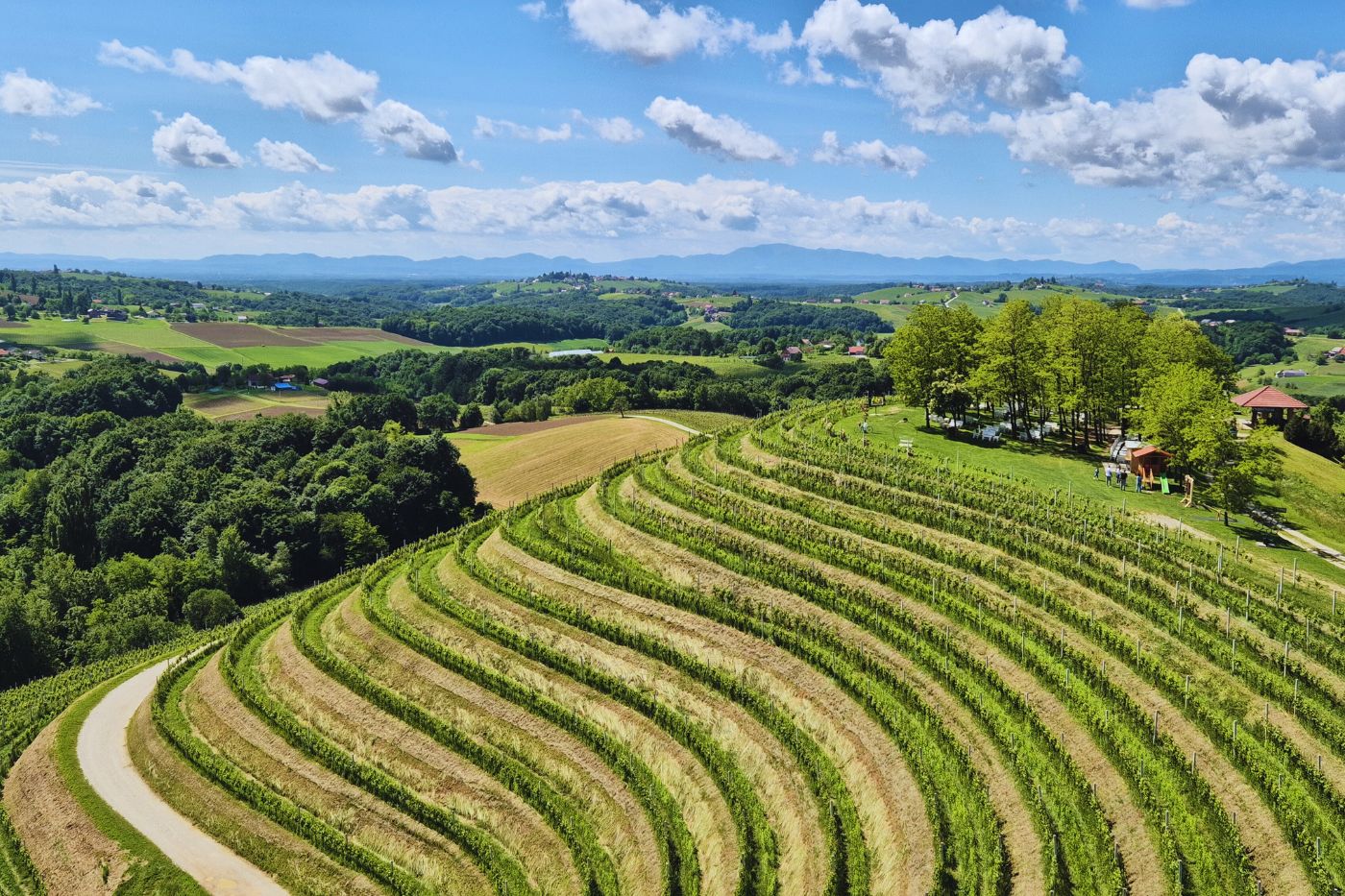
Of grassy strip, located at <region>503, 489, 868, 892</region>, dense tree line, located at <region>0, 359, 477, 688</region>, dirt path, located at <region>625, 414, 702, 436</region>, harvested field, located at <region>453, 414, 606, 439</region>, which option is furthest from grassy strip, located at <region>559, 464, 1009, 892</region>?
harvested field, located at <region>453, 414, 606, 439</region>

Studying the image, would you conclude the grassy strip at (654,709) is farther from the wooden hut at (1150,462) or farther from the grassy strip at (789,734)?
the wooden hut at (1150,462)

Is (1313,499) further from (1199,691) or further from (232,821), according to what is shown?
(232,821)

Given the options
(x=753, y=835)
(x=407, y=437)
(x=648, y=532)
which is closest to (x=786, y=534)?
(x=648, y=532)

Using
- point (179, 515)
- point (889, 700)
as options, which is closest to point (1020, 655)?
point (889, 700)

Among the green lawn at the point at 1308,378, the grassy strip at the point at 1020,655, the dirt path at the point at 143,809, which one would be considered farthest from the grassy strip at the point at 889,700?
the green lawn at the point at 1308,378

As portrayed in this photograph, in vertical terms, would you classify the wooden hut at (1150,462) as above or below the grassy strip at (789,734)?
above

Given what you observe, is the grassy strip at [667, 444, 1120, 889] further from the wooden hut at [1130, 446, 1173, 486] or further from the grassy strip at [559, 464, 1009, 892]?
the wooden hut at [1130, 446, 1173, 486]
